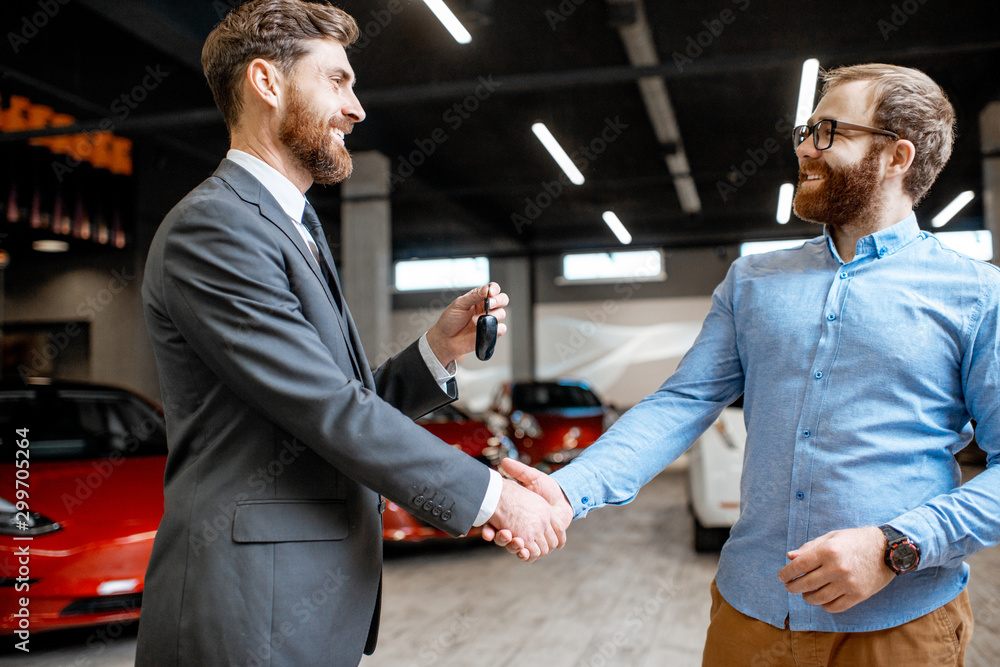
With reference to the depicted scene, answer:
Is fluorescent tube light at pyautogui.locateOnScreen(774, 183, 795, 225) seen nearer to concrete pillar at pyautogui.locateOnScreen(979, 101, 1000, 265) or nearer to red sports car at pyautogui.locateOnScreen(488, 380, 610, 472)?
concrete pillar at pyautogui.locateOnScreen(979, 101, 1000, 265)

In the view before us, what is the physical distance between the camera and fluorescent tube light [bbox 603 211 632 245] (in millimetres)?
14223

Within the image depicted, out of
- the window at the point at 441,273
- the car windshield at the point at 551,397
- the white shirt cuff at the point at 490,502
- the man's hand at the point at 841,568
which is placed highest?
the window at the point at 441,273

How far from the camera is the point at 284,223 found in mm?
1266

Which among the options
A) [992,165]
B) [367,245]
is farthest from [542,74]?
[992,165]

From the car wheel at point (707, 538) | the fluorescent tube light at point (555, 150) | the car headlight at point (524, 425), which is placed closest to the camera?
the car wheel at point (707, 538)

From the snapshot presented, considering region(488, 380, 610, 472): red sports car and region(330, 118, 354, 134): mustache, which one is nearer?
region(330, 118, 354, 134): mustache

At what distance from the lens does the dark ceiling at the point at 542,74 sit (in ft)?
20.5

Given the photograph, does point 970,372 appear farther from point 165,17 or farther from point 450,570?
point 165,17

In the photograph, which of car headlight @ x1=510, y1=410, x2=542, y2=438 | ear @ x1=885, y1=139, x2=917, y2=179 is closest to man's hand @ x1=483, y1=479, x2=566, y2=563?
ear @ x1=885, y1=139, x2=917, y2=179

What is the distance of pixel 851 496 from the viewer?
47.6 inches

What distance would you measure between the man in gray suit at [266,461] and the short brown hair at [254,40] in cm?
19

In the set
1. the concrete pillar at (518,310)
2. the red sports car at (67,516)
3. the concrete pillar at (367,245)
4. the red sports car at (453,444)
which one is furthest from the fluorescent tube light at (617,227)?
the red sports car at (67,516)

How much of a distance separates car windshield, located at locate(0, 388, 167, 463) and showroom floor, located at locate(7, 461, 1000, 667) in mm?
902

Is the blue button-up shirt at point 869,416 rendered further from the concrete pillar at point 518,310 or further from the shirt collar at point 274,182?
the concrete pillar at point 518,310
